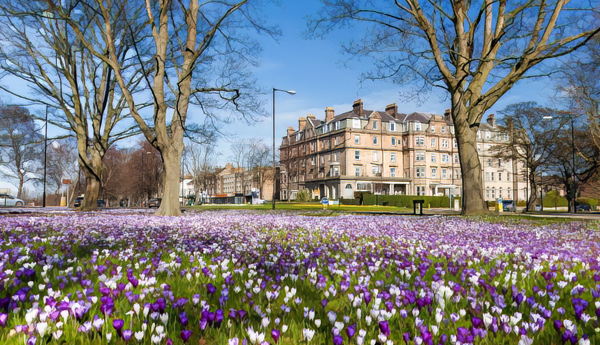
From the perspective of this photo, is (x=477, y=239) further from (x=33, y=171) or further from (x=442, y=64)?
(x=33, y=171)

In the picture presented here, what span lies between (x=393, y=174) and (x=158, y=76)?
229ft

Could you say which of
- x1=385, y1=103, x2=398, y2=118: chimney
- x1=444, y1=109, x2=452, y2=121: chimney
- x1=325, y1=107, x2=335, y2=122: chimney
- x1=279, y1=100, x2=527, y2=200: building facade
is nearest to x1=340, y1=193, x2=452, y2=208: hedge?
x1=279, y1=100, x2=527, y2=200: building facade

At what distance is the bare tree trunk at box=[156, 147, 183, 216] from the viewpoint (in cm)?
1778

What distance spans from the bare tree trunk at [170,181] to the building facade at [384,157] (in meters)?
59.4

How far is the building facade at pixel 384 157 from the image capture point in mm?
79188

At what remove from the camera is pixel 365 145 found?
80250 mm

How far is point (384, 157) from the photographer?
8238cm

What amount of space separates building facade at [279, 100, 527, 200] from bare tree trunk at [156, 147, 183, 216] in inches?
2339

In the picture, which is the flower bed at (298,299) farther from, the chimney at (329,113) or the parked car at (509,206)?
the chimney at (329,113)

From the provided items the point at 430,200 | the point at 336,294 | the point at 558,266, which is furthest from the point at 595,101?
the point at 336,294

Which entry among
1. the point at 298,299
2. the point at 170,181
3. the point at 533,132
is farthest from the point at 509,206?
the point at 298,299

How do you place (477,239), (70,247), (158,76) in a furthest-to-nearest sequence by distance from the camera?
1. (158,76)
2. (477,239)
3. (70,247)

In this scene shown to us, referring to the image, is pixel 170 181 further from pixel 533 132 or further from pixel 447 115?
pixel 447 115

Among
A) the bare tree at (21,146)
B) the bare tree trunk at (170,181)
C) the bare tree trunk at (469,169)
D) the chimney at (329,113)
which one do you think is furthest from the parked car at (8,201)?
the chimney at (329,113)
